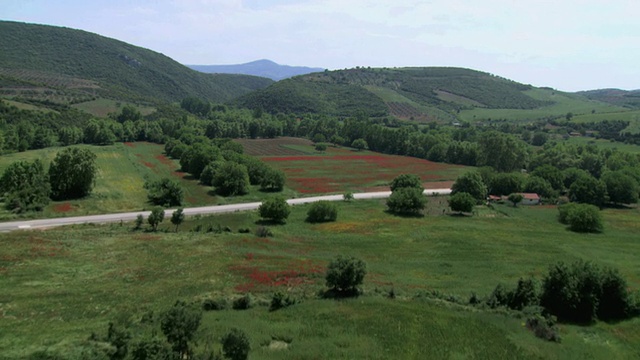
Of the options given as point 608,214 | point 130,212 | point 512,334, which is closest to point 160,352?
point 512,334

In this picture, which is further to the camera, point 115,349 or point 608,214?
point 608,214

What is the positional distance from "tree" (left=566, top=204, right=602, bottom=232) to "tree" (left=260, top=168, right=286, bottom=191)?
53.0 meters

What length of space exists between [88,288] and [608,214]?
82980 mm

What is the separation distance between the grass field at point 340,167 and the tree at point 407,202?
20.6 m

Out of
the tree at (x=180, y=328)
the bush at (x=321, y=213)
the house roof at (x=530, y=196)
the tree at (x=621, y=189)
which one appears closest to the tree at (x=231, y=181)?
the bush at (x=321, y=213)

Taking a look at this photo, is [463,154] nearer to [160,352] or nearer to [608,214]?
[608,214]

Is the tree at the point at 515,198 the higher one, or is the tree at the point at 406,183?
the tree at the point at 406,183

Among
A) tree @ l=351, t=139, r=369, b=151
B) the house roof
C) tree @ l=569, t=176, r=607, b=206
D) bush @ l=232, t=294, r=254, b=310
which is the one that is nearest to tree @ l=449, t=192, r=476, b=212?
the house roof

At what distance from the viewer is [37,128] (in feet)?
442

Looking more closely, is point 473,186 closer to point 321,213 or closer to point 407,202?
point 407,202

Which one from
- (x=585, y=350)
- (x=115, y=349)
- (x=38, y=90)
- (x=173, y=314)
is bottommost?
(x=585, y=350)

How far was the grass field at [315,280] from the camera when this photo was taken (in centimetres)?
3066

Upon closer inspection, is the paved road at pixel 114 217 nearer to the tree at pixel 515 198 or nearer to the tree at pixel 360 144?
the tree at pixel 515 198

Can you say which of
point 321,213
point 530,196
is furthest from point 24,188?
point 530,196
